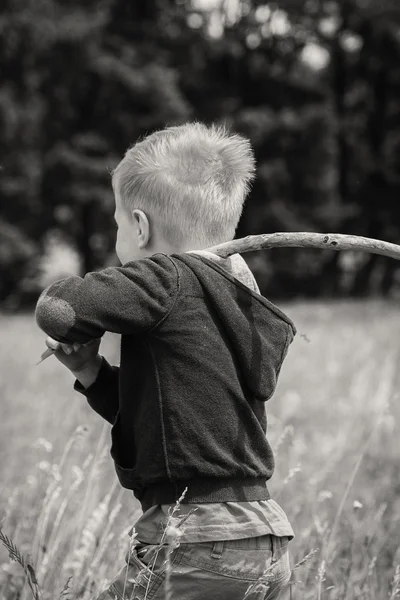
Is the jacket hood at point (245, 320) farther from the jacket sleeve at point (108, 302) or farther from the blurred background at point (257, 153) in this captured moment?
the blurred background at point (257, 153)

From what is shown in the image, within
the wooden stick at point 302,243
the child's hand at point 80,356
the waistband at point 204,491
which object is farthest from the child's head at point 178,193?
the waistband at point 204,491

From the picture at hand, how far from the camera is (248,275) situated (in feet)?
6.95

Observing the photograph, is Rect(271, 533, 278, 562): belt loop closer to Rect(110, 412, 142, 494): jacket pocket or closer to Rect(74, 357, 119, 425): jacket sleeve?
Rect(110, 412, 142, 494): jacket pocket

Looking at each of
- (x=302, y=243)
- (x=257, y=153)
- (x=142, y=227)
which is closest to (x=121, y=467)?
(x=142, y=227)

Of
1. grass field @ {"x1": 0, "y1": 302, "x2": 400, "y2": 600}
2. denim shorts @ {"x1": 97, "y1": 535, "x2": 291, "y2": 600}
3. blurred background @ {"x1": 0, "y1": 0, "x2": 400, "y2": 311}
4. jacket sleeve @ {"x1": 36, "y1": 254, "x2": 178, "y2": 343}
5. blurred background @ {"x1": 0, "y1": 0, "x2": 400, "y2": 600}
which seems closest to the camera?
jacket sleeve @ {"x1": 36, "y1": 254, "x2": 178, "y2": 343}

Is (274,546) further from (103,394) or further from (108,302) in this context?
(108,302)

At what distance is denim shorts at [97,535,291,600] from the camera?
6.18 ft

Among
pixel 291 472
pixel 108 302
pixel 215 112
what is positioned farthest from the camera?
pixel 215 112

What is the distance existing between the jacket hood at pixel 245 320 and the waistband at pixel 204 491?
0.74ft

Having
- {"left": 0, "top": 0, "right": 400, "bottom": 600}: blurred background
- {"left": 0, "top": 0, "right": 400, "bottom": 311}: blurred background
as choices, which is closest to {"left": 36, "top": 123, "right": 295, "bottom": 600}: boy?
{"left": 0, "top": 0, "right": 400, "bottom": 600}: blurred background

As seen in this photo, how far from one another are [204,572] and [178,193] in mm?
907

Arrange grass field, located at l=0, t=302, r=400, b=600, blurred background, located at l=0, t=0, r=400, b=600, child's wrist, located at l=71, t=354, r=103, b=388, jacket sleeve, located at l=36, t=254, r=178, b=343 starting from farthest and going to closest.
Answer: blurred background, located at l=0, t=0, r=400, b=600 → grass field, located at l=0, t=302, r=400, b=600 → child's wrist, located at l=71, t=354, r=103, b=388 → jacket sleeve, located at l=36, t=254, r=178, b=343

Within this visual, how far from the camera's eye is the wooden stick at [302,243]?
191 cm

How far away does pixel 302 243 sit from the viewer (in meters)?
1.95
